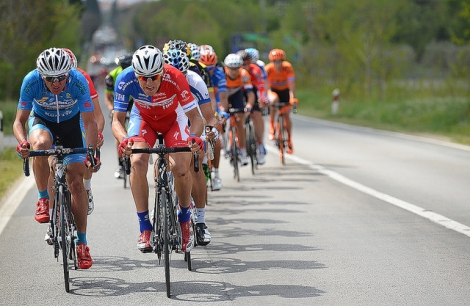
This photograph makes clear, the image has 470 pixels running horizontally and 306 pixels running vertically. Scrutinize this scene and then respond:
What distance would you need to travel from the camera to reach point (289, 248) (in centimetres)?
907

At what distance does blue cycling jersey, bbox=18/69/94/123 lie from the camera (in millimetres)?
7977

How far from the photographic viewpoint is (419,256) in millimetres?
8438

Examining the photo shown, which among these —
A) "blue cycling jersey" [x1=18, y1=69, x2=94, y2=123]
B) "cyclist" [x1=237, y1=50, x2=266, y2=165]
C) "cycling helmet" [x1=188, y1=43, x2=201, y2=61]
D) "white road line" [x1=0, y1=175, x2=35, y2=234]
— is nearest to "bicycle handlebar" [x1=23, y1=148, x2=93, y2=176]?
"blue cycling jersey" [x1=18, y1=69, x2=94, y2=123]

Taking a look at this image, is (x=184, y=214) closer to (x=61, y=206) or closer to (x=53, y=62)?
(x=61, y=206)

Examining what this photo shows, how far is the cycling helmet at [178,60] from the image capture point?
904 centimetres

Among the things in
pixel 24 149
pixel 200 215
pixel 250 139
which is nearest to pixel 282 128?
pixel 250 139

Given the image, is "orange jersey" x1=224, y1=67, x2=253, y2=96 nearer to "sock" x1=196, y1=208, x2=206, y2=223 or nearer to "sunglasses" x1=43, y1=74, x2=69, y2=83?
"sock" x1=196, y1=208, x2=206, y2=223

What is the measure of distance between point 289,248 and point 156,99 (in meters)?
2.08

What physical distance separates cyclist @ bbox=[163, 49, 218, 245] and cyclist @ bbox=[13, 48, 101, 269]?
98cm

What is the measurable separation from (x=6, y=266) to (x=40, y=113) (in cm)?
135

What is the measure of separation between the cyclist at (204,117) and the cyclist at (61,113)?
98 cm

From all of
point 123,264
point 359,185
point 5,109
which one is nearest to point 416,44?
point 5,109

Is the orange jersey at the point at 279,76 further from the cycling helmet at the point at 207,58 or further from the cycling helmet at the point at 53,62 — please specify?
the cycling helmet at the point at 53,62

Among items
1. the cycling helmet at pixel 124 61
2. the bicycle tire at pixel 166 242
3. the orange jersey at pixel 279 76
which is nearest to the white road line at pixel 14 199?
the cycling helmet at pixel 124 61
